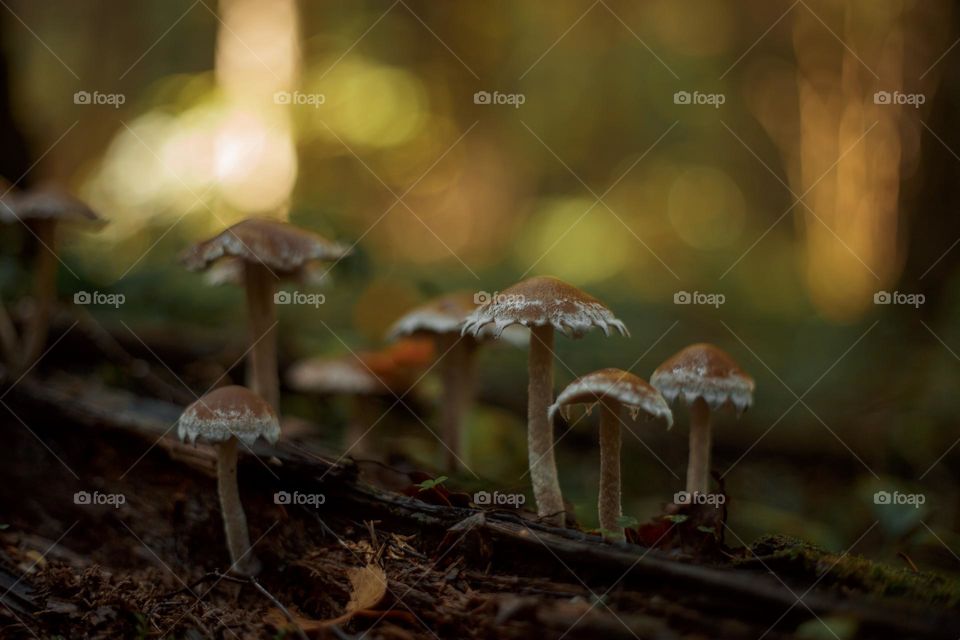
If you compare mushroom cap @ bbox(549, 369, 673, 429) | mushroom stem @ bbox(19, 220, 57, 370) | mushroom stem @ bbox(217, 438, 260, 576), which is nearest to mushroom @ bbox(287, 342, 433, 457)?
mushroom stem @ bbox(217, 438, 260, 576)

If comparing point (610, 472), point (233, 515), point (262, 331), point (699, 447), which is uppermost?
point (262, 331)

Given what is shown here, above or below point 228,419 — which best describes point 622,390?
above

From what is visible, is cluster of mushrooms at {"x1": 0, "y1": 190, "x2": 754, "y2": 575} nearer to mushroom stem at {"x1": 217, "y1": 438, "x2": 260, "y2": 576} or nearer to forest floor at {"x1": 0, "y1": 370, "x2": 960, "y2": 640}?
mushroom stem at {"x1": 217, "y1": 438, "x2": 260, "y2": 576}

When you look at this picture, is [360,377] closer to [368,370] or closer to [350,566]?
[368,370]

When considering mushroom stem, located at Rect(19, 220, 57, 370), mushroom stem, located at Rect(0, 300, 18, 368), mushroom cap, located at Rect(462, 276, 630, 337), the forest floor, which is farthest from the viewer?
mushroom stem, located at Rect(0, 300, 18, 368)

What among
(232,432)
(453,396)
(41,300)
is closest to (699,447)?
(453,396)

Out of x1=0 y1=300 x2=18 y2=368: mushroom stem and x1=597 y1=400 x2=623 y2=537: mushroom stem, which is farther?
x1=0 y1=300 x2=18 y2=368: mushroom stem

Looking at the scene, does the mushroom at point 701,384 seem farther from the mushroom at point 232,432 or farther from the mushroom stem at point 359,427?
the mushroom stem at point 359,427
